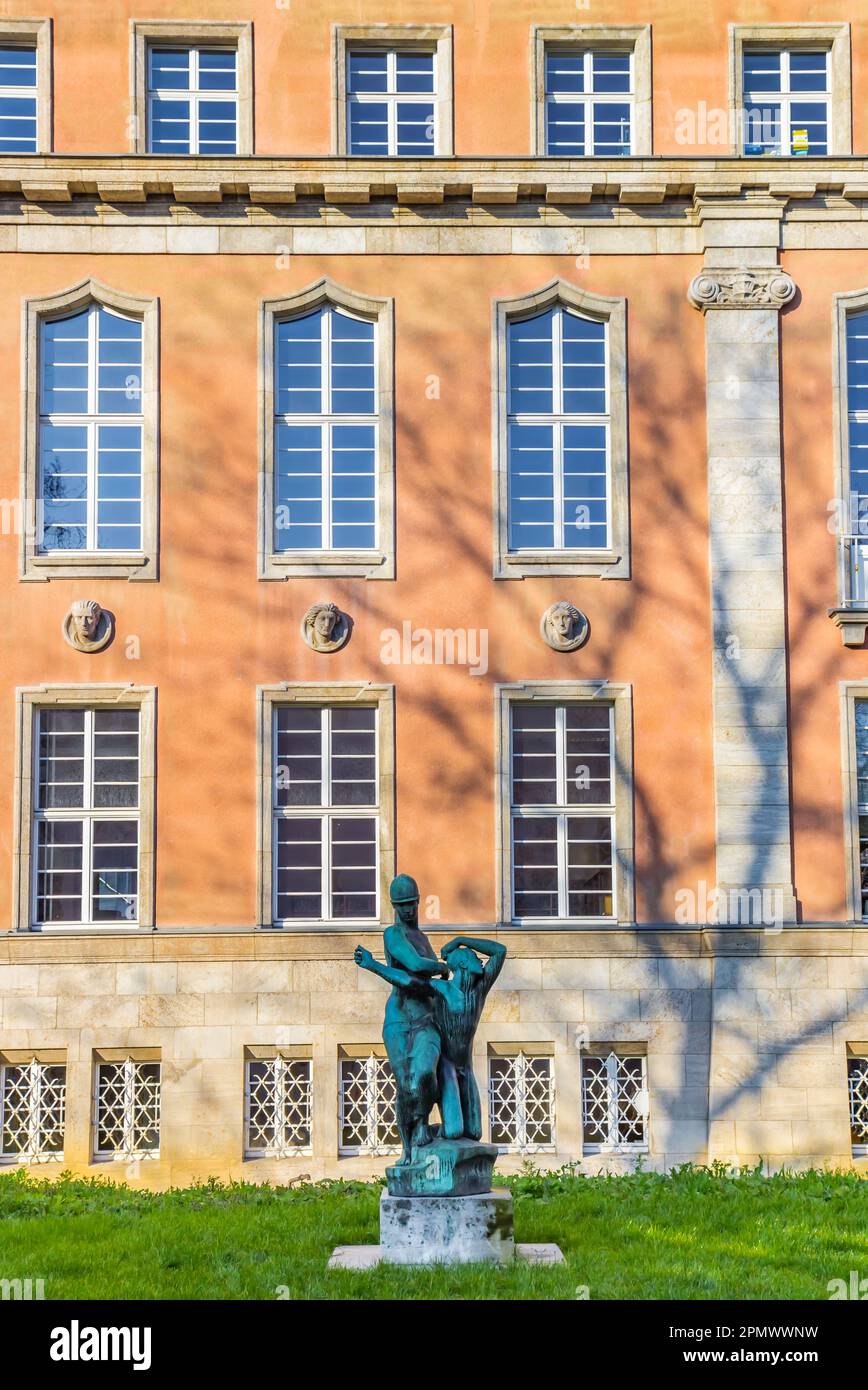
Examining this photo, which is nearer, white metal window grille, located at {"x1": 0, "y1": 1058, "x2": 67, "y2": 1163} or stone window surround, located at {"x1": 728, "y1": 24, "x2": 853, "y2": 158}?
white metal window grille, located at {"x1": 0, "y1": 1058, "x2": 67, "y2": 1163}

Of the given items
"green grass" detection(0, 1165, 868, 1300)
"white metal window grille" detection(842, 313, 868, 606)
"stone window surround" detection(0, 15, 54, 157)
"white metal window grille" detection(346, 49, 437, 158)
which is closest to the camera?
"green grass" detection(0, 1165, 868, 1300)

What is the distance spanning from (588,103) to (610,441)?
3.59m

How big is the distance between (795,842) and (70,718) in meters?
7.28

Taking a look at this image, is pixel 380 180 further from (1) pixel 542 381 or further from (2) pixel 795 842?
(2) pixel 795 842

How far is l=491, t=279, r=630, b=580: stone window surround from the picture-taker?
17.0 metres

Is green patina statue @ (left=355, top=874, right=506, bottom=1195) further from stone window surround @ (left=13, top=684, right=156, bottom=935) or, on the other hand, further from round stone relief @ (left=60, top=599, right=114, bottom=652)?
round stone relief @ (left=60, top=599, right=114, bottom=652)

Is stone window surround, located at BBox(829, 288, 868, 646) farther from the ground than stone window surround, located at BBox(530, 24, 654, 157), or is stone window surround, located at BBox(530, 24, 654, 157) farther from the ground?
stone window surround, located at BBox(530, 24, 654, 157)

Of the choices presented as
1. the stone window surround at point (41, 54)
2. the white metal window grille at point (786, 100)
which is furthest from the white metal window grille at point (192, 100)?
the white metal window grille at point (786, 100)

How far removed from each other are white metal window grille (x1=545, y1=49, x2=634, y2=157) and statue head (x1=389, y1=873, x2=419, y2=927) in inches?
373

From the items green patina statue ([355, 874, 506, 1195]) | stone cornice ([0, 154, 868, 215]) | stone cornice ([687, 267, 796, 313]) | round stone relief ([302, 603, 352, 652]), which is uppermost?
stone cornice ([0, 154, 868, 215])

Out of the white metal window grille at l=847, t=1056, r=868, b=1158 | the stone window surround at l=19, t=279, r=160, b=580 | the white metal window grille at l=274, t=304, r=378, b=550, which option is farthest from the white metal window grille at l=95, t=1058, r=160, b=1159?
the white metal window grille at l=847, t=1056, r=868, b=1158

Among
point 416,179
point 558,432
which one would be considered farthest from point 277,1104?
point 416,179
